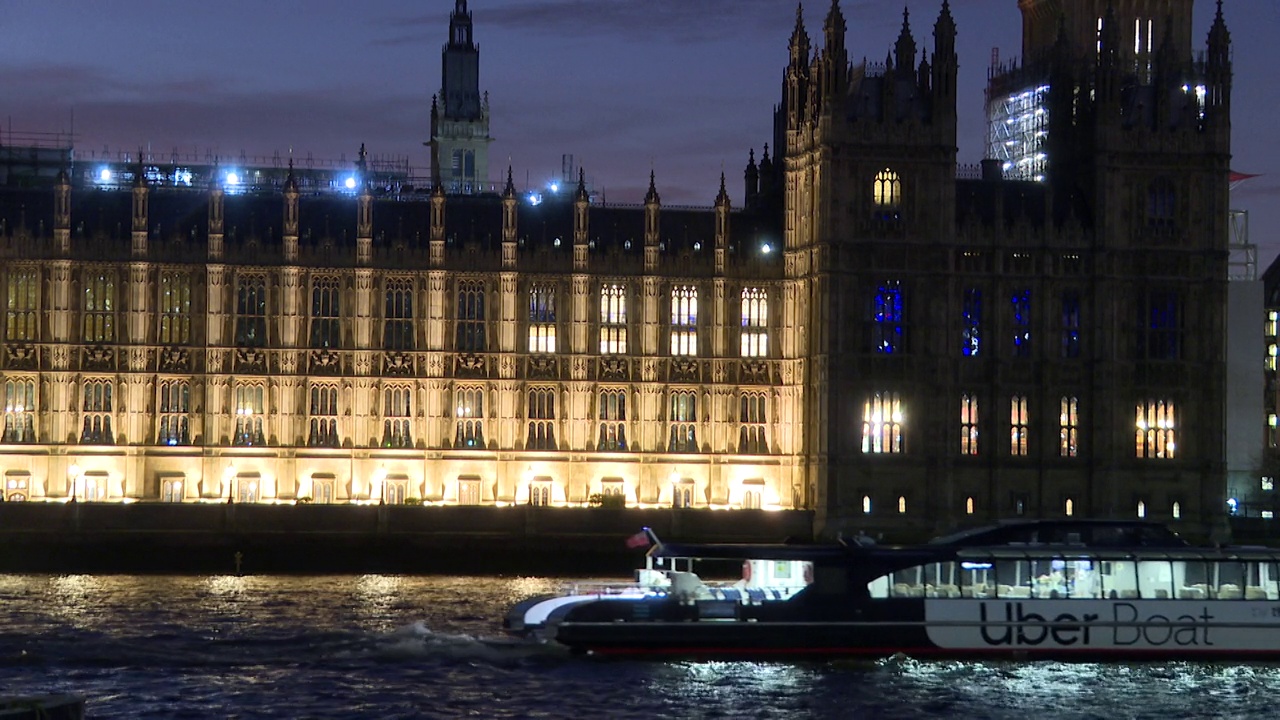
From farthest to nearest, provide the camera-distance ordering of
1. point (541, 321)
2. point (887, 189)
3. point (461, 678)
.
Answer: point (541, 321), point (887, 189), point (461, 678)

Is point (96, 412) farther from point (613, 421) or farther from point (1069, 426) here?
point (1069, 426)

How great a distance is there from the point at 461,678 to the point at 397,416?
168 feet

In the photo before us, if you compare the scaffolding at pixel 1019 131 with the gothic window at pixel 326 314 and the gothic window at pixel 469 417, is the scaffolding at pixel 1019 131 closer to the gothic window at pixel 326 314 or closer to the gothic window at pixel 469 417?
the gothic window at pixel 469 417

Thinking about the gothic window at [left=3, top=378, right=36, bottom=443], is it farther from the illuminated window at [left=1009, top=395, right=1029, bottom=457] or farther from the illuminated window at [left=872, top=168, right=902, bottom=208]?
the illuminated window at [left=1009, top=395, right=1029, bottom=457]

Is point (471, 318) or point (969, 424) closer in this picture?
point (969, 424)

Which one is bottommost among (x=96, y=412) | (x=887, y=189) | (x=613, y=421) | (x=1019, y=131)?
(x=613, y=421)

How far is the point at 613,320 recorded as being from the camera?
129m

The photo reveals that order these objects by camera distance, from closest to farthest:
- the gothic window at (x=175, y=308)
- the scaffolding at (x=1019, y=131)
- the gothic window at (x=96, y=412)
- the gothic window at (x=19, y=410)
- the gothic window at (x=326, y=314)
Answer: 1. the gothic window at (x=19, y=410)
2. the gothic window at (x=96, y=412)
3. the gothic window at (x=175, y=308)
4. the gothic window at (x=326, y=314)
5. the scaffolding at (x=1019, y=131)

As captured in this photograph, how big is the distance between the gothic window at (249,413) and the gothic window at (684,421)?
22.1 meters

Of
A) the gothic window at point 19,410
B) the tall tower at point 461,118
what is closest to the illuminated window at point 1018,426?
the gothic window at point 19,410

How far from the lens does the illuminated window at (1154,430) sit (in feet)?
419

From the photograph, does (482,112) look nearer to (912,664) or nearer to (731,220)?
(731,220)

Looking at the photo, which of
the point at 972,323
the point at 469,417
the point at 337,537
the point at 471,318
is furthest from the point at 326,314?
the point at 972,323

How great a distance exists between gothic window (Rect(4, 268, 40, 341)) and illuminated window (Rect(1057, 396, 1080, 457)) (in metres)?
55.1
